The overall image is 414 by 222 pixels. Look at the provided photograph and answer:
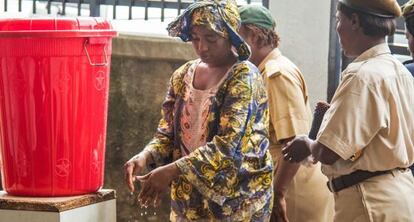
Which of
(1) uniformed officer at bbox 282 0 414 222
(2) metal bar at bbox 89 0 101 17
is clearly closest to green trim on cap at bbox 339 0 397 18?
(1) uniformed officer at bbox 282 0 414 222

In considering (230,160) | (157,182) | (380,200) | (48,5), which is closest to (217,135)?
(230,160)

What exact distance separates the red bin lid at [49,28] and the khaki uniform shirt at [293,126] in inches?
37.3

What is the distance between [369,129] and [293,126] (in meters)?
0.91

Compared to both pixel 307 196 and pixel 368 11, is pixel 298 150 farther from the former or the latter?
pixel 307 196

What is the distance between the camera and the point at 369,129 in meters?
4.00

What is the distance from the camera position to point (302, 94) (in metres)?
5.06

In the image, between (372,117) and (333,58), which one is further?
(333,58)

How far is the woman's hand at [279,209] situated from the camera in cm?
491

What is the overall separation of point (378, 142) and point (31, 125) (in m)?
1.68

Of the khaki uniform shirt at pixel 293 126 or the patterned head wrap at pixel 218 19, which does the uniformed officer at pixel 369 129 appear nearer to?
the patterned head wrap at pixel 218 19

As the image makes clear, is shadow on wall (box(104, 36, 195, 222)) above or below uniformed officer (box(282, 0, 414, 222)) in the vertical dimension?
below

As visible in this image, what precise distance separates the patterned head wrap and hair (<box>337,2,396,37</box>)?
472 mm

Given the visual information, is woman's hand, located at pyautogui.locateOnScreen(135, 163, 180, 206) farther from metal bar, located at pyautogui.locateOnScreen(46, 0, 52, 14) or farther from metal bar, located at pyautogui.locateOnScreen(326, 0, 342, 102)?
metal bar, located at pyautogui.locateOnScreen(46, 0, 52, 14)

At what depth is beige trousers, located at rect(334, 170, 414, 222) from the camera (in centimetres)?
409
